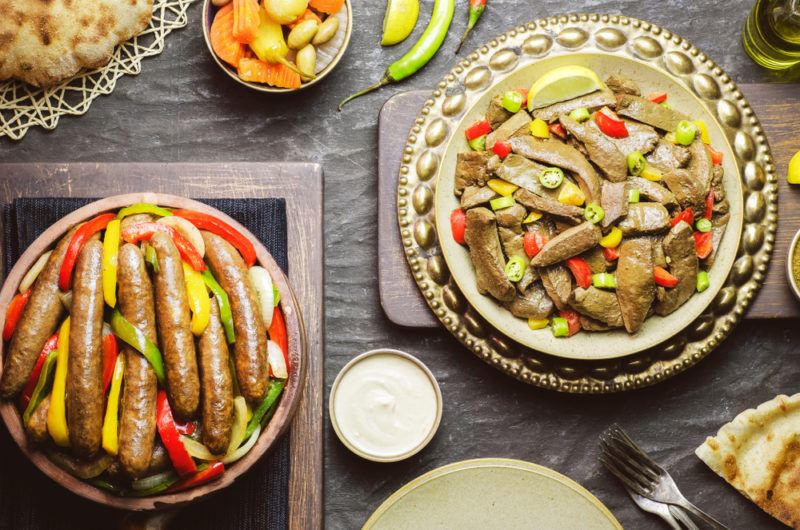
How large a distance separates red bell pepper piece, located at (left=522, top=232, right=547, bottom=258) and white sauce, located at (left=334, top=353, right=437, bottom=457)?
25.0 inches

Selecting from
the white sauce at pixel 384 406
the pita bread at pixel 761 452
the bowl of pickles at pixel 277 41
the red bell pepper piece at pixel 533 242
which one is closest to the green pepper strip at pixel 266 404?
the white sauce at pixel 384 406

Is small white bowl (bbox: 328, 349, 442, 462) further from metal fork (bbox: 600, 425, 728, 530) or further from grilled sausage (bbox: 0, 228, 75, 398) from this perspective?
grilled sausage (bbox: 0, 228, 75, 398)

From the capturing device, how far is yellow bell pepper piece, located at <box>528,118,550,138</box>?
297 centimetres

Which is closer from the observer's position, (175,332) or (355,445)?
(175,332)

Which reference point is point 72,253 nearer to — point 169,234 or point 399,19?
point 169,234

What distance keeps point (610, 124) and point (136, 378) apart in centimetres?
190

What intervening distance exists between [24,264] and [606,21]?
2.35 metres

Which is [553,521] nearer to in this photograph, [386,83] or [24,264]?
[386,83]

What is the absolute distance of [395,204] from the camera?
3.15m

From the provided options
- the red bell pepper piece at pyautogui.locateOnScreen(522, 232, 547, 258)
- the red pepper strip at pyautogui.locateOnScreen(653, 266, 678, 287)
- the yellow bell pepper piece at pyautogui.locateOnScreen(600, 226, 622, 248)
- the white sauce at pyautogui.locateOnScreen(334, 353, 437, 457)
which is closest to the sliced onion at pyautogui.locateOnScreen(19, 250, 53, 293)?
the white sauce at pyautogui.locateOnScreen(334, 353, 437, 457)

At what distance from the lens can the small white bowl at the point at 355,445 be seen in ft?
9.93

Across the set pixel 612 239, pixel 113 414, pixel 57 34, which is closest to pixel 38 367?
pixel 113 414

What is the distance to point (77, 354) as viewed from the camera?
7.60 feet

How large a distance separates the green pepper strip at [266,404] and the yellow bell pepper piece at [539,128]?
1329 mm
